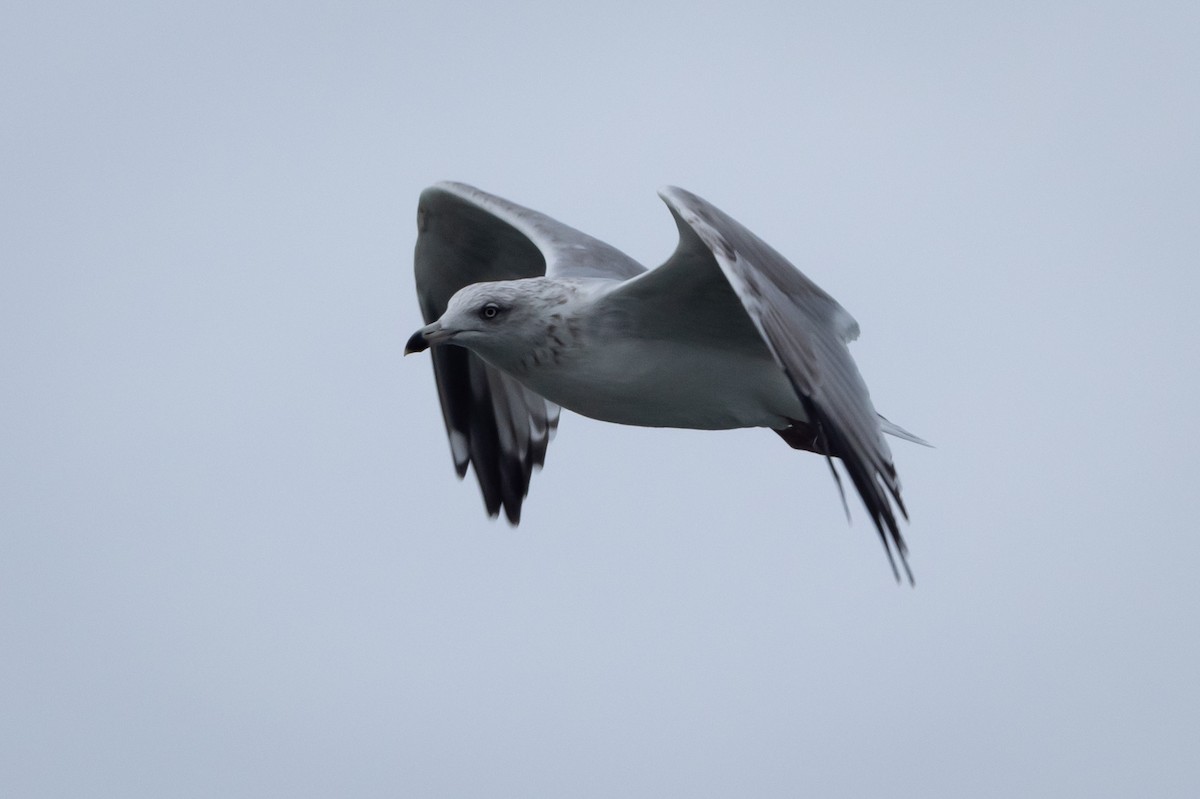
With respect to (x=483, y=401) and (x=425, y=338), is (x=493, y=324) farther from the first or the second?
(x=483, y=401)

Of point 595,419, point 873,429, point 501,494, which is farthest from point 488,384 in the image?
point 873,429

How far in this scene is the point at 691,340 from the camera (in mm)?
8992

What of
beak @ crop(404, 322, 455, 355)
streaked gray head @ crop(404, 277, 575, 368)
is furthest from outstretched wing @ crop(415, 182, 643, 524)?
beak @ crop(404, 322, 455, 355)

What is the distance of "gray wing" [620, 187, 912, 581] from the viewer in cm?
748

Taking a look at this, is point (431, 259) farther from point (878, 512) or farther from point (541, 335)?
point (878, 512)

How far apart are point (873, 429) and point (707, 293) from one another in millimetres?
1191

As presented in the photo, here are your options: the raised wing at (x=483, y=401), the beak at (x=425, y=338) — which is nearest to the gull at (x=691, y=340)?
the beak at (x=425, y=338)

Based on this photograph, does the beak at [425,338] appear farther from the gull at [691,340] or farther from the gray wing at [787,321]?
the gray wing at [787,321]

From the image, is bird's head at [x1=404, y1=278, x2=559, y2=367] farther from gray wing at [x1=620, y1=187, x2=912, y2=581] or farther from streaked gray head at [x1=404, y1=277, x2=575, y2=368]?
gray wing at [x1=620, y1=187, x2=912, y2=581]

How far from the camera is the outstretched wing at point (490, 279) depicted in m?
10.3

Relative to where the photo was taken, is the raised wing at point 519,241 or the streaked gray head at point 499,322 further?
the raised wing at point 519,241

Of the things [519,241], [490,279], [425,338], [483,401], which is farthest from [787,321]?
[483,401]

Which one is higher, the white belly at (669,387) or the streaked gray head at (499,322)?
the streaked gray head at (499,322)

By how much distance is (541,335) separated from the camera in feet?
28.7
